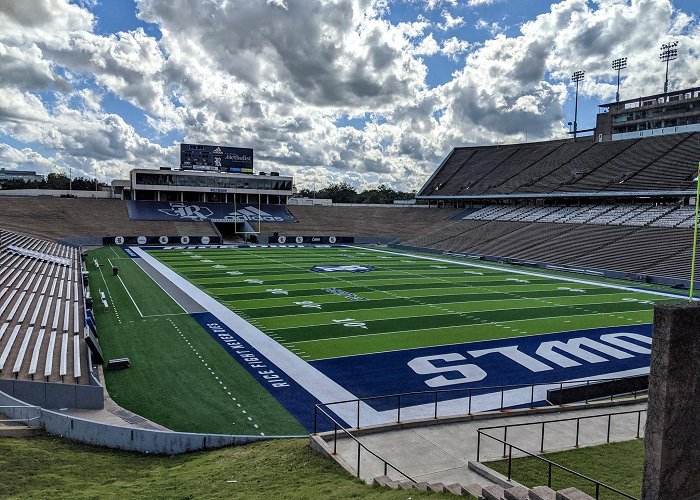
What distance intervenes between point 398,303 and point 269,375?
11.0 metres

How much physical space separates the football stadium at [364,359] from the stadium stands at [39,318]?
119 millimetres

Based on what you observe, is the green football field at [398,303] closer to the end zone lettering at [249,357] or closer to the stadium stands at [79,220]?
the end zone lettering at [249,357]

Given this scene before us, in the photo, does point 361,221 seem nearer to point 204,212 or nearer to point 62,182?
point 204,212

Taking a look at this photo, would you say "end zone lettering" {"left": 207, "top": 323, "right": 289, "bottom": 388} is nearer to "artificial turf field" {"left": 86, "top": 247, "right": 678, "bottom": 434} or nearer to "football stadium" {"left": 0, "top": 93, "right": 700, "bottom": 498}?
"football stadium" {"left": 0, "top": 93, "right": 700, "bottom": 498}

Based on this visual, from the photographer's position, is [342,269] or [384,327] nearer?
[384,327]

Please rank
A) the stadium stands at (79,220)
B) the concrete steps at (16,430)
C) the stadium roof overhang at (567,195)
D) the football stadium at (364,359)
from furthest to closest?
the stadium stands at (79,220) → the stadium roof overhang at (567,195) → the concrete steps at (16,430) → the football stadium at (364,359)

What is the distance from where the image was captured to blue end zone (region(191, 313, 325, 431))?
12.4 meters

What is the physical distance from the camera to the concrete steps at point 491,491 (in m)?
5.86

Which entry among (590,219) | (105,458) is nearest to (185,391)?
(105,458)

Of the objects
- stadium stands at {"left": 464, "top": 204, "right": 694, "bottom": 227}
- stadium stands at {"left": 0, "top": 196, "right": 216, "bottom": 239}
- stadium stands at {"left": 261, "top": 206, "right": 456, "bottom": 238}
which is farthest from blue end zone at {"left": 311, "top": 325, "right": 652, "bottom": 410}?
stadium stands at {"left": 261, "top": 206, "right": 456, "bottom": 238}

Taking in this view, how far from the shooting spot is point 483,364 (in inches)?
616

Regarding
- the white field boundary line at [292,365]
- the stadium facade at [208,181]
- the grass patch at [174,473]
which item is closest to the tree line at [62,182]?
the stadium facade at [208,181]

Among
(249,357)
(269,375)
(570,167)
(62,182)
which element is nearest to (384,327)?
(249,357)

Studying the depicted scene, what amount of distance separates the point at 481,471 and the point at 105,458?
6.39 meters
